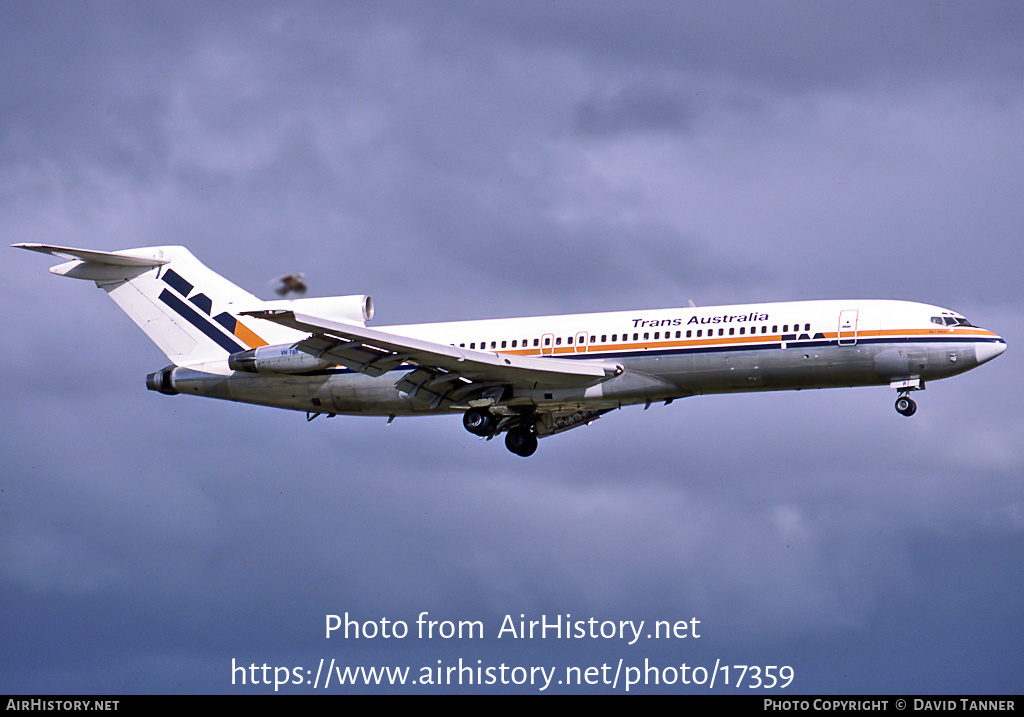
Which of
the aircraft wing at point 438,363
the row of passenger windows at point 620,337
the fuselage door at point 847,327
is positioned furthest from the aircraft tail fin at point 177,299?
the fuselage door at point 847,327

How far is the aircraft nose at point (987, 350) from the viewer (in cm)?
4344

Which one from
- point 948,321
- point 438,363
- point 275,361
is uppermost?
point 948,321

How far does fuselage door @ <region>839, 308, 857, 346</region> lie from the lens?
4347 centimetres

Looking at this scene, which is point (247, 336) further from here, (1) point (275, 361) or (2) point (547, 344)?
(2) point (547, 344)

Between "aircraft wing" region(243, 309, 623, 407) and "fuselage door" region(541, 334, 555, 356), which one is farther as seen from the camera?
"fuselage door" region(541, 334, 555, 356)

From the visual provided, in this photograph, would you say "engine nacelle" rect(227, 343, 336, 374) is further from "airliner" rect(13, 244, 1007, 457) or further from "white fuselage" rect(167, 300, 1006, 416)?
"white fuselage" rect(167, 300, 1006, 416)

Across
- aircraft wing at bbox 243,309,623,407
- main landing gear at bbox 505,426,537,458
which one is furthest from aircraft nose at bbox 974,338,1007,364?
main landing gear at bbox 505,426,537,458

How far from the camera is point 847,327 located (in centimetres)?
4359

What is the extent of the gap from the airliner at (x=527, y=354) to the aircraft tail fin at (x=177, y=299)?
61 millimetres

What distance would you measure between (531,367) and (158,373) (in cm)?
1308

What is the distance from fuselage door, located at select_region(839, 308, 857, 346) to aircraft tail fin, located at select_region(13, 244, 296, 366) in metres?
17.4

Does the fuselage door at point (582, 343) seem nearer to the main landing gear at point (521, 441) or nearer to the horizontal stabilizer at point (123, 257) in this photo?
the main landing gear at point (521, 441)

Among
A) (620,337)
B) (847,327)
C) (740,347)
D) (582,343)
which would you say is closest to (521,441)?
(582,343)

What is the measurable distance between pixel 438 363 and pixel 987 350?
620 inches
